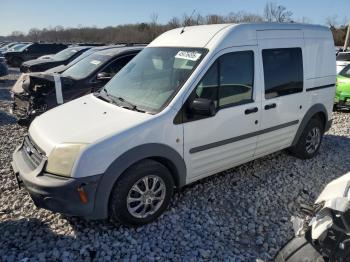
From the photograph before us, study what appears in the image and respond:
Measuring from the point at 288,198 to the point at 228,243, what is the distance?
4.39 ft

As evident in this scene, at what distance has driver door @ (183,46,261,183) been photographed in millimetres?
3752

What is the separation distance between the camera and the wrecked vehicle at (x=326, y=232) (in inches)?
90.3

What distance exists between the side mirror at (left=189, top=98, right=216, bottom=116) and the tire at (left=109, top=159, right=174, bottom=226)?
689 mm

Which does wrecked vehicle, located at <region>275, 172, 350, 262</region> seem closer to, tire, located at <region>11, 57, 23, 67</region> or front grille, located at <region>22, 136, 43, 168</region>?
front grille, located at <region>22, 136, 43, 168</region>

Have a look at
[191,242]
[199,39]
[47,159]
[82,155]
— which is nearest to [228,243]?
[191,242]

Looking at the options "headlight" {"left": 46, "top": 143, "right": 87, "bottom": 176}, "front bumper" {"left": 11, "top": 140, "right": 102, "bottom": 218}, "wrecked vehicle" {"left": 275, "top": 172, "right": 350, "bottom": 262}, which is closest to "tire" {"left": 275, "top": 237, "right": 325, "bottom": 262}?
"wrecked vehicle" {"left": 275, "top": 172, "right": 350, "bottom": 262}

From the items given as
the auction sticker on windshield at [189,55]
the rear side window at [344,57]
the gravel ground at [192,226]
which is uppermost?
the auction sticker on windshield at [189,55]

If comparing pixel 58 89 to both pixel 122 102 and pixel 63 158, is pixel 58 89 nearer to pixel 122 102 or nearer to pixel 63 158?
pixel 122 102

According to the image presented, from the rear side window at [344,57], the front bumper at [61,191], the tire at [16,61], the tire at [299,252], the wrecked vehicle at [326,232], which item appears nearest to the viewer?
the wrecked vehicle at [326,232]

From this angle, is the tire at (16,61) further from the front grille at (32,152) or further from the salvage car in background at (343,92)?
the front grille at (32,152)

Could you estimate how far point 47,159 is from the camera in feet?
10.6

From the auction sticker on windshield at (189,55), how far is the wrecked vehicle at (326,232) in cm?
199

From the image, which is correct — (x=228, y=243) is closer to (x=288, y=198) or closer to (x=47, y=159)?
(x=288, y=198)

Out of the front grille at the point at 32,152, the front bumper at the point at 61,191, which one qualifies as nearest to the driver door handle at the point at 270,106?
the front bumper at the point at 61,191
